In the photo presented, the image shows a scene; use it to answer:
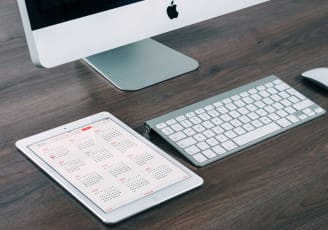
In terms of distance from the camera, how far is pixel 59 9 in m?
0.94

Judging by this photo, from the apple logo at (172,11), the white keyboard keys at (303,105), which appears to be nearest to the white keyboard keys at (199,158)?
the white keyboard keys at (303,105)

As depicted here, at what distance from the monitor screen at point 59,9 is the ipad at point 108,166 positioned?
0.17 m

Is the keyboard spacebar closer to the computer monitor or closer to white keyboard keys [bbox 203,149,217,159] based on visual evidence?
white keyboard keys [bbox 203,149,217,159]

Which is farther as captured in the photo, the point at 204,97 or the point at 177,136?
the point at 204,97

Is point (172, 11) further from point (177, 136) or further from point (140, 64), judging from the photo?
point (177, 136)

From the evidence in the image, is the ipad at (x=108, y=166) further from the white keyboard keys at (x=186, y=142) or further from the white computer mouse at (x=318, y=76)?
the white computer mouse at (x=318, y=76)

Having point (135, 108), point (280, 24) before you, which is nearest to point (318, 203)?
point (135, 108)

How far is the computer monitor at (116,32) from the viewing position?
0.93 meters

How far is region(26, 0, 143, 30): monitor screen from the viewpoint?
0.91 m

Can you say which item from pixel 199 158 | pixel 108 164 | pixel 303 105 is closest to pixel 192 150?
pixel 199 158

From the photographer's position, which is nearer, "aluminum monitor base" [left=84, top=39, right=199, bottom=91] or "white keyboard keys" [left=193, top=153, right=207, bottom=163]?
"white keyboard keys" [left=193, top=153, right=207, bottom=163]

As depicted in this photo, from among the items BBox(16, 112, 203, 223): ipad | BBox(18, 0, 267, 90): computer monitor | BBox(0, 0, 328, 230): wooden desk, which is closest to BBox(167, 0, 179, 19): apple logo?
BBox(18, 0, 267, 90): computer monitor

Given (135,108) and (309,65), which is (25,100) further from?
(309,65)

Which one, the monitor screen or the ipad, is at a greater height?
the monitor screen
